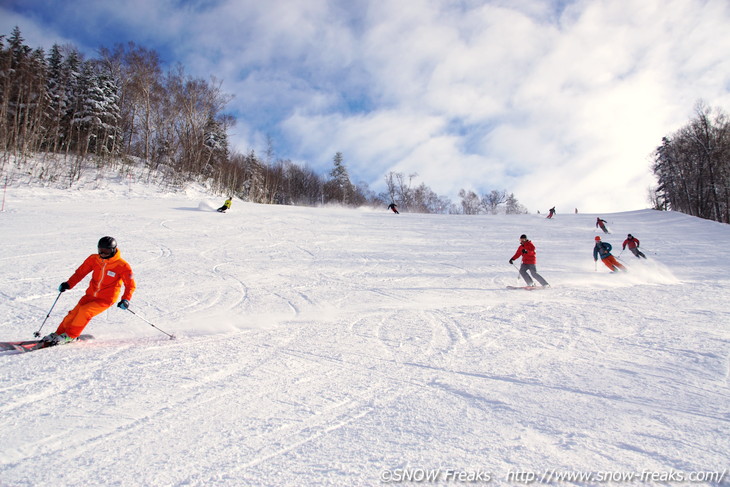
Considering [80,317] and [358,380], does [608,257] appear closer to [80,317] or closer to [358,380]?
[358,380]

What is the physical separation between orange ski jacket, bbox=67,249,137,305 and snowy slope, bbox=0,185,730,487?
2.09 ft

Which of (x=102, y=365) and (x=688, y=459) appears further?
(x=102, y=365)

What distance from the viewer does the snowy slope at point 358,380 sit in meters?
2.16

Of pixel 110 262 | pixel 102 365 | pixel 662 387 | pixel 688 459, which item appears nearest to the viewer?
pixel 688 459

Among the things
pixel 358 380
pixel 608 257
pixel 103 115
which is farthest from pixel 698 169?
pixel 103 115

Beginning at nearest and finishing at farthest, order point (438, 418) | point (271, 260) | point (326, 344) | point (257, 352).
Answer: point (438, 418), point (257, 352), point (326, 344), point (271, 260)

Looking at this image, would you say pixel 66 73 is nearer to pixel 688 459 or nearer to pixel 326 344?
pixel 326 344

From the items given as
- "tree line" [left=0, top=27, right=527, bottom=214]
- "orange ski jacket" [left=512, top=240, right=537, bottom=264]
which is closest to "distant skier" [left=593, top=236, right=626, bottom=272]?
"orange ski jacket" [left=512, top=240, right=537, bottom=264]

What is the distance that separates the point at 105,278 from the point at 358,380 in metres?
4.02

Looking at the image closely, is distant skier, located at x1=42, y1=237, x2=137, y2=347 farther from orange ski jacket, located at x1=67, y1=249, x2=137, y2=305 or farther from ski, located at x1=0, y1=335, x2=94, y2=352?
ski, located at x1=0, y1=335, x2=94, y2=352

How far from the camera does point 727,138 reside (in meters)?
35.4

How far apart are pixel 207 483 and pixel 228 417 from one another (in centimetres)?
79

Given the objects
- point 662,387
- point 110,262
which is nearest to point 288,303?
point 110,262

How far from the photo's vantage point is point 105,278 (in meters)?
4.93
